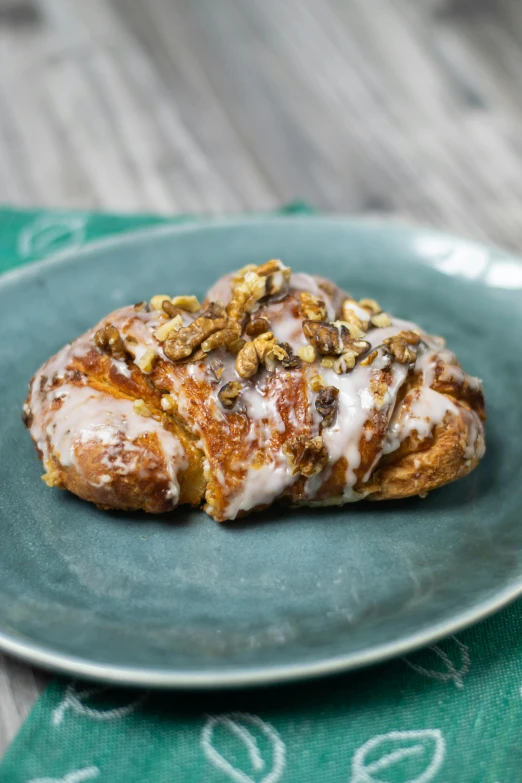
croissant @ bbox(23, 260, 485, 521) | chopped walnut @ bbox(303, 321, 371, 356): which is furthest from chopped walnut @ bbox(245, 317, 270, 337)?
chopped walnut @ bbox(303, 321, 371, 356)

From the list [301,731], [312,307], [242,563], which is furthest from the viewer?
[312,307]

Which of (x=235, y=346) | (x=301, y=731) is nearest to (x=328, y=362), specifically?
(x=235, y=346)

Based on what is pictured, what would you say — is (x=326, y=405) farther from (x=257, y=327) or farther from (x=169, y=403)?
(x=169, y=403)

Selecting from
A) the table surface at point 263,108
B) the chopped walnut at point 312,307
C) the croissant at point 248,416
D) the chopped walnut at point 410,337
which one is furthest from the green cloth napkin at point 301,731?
the table surface at point 263,108

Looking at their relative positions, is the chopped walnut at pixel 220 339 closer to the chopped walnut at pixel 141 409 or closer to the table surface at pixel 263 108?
the chopped walnut at pixel 141 409

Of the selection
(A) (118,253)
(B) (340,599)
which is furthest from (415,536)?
(A) (118,253)
